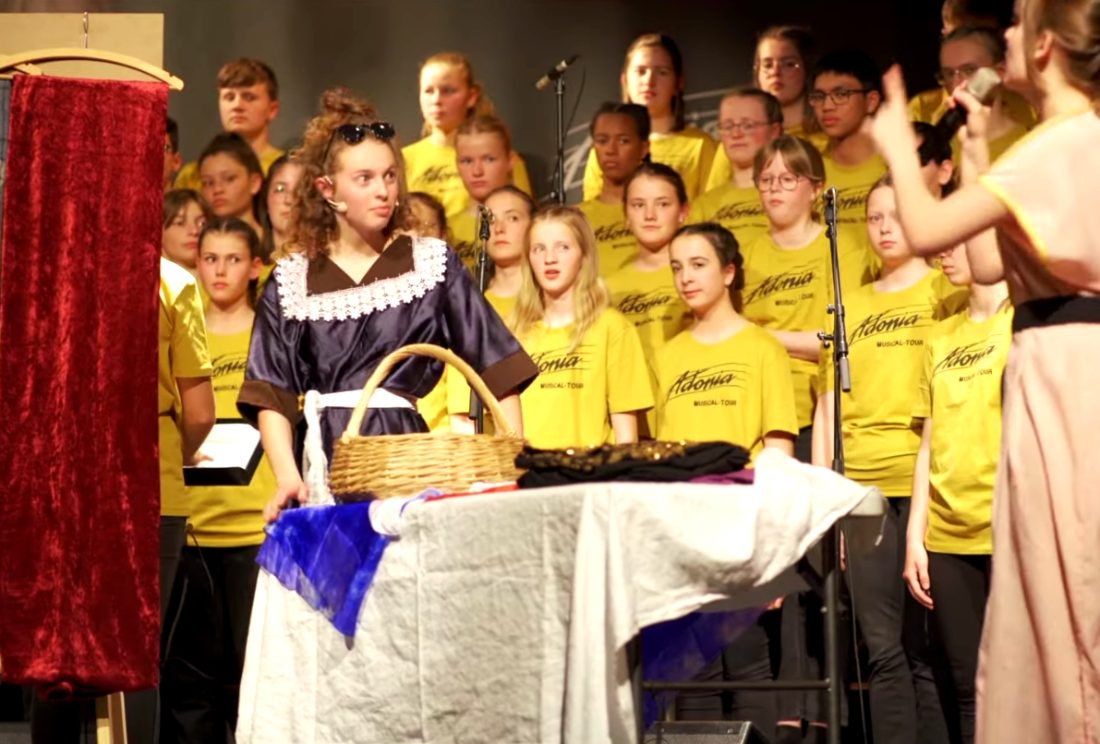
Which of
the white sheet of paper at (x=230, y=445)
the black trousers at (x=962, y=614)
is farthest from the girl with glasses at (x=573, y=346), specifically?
the black trousers at (x=962, y=614)

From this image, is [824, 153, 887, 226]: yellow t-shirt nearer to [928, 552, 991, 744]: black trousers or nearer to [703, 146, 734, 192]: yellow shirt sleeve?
[703, 146, 734, 192]: yellow shirt sleeve

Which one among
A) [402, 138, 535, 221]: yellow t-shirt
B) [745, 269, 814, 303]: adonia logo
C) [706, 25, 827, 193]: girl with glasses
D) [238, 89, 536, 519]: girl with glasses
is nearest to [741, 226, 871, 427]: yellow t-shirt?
[745, 269, 814, 303]: adonia logo

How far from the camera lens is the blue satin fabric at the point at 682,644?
306 centimetres

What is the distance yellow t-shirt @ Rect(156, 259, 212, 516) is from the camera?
14.1 feet

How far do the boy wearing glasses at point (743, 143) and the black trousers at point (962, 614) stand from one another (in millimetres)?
1955

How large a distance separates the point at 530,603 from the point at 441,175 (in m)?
4.41

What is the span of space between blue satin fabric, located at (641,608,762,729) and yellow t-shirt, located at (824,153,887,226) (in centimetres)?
300

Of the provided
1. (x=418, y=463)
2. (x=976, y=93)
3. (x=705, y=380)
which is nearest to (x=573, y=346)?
(x=705, y=380)

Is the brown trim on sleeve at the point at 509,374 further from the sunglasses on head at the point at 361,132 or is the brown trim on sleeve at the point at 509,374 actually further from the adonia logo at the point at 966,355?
the adonia logo at the point at 966,355

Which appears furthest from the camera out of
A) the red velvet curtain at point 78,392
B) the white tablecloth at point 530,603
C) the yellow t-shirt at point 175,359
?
the yellow t-shirt at point 175,359

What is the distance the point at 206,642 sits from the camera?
5.37 meters

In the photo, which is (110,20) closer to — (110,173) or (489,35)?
(110,173)

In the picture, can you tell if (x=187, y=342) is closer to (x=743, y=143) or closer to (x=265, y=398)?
(x=265, y=398)

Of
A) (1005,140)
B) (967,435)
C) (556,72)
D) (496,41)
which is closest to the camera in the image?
(967,435)
